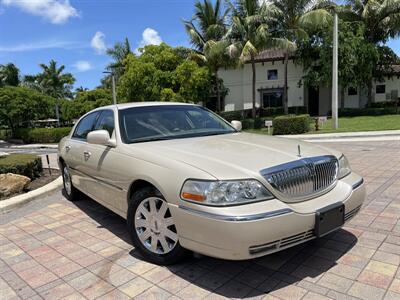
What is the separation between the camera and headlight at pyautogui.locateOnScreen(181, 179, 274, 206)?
2848 millimetres

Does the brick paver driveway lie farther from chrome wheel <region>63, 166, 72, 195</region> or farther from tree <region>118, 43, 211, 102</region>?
tree <region>118, 43, 211, 102</region>

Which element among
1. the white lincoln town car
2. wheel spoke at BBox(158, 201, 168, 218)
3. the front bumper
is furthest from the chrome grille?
wheel spoke at BBox(158, 201, 168, 218)

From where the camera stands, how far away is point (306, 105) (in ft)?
104

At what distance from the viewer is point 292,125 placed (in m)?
18.4

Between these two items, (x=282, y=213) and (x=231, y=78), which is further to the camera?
(x=231, y=78)

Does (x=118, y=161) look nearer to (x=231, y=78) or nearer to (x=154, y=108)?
(x=154, y=108)

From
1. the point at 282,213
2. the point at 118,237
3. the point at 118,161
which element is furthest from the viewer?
the point at 118,237

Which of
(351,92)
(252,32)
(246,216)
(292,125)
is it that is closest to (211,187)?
(246,216)

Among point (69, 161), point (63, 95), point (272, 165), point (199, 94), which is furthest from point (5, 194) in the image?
point (63, 95)

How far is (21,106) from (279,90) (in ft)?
72.7

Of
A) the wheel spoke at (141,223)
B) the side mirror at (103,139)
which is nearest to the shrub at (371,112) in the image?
the side mirror at (103,139)

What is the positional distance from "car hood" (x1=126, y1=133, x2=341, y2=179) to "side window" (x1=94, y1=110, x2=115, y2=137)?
76 centimetres

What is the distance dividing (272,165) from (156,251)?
4.69ft

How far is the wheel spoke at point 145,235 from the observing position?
140 inches
